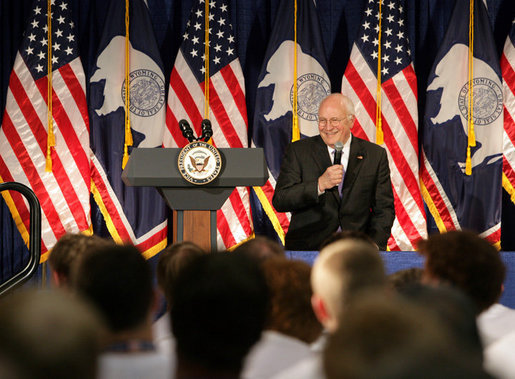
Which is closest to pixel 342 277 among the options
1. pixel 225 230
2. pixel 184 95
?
pixel 225 230

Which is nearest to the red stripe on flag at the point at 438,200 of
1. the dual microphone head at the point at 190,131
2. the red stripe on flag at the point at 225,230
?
the red stripe on flag at the point at 225,230

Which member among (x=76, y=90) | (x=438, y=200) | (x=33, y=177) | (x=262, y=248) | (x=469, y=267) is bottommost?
(x=438, y=200)

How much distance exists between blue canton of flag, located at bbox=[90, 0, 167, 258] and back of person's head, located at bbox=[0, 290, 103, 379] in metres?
5.30

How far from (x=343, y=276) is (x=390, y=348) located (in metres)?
0.80

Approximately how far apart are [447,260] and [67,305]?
1340mm

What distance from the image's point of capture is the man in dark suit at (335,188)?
13.3ft

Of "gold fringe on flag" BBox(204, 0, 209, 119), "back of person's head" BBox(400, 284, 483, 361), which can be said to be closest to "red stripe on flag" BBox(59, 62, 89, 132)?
"gold fringe on flag" BBox(204, 0, 209, 119)

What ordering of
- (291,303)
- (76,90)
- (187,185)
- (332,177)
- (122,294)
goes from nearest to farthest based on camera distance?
(122,294)
(291,303)
(187,185)
(332,177)
(76,90)

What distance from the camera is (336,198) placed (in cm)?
413

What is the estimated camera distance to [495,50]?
6109 mm

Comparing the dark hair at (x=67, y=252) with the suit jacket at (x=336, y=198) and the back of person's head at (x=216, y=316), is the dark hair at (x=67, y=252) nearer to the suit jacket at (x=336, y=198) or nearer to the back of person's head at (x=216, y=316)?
the back of person's head at (x=216, y=316)

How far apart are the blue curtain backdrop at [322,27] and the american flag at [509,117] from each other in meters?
0.23

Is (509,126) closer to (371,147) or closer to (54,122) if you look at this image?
(371,147)

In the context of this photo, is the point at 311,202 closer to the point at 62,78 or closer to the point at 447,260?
the point at 447,260
